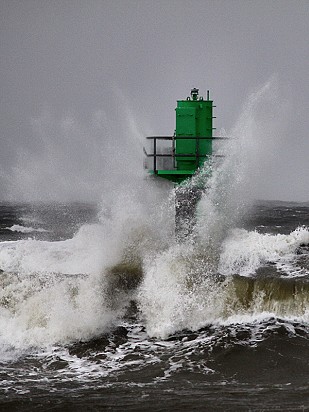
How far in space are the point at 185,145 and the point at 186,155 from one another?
0.88 feet

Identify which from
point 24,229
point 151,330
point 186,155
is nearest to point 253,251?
point 186,155

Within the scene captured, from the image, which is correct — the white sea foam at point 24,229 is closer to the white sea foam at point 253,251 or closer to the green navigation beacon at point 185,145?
the white sea foam at point 253,251

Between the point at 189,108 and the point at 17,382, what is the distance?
8.21 meters

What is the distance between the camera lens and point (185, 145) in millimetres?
14055

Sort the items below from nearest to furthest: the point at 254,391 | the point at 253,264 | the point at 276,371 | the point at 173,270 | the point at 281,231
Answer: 1. the point at 254,391
2. the point at 276,371
3. the point at 173,270
4. the point at 253,264
5. the point at 281,231

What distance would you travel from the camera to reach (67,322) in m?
10.5

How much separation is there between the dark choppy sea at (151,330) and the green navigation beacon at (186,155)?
95cm

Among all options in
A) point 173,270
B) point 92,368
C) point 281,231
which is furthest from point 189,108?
point 281,231

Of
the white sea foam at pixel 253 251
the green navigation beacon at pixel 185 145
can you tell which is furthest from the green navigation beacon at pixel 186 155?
the white sea foam at pixel 253 251

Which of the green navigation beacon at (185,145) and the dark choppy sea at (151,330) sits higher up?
the green navigation beacon at (185,145)

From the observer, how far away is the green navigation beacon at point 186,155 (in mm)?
13984

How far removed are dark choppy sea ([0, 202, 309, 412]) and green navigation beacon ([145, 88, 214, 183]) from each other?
5.52 ft

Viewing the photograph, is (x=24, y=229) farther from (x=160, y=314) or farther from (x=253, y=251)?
(x=160, y=314)

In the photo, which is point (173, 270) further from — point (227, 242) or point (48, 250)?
point (48, 250)
